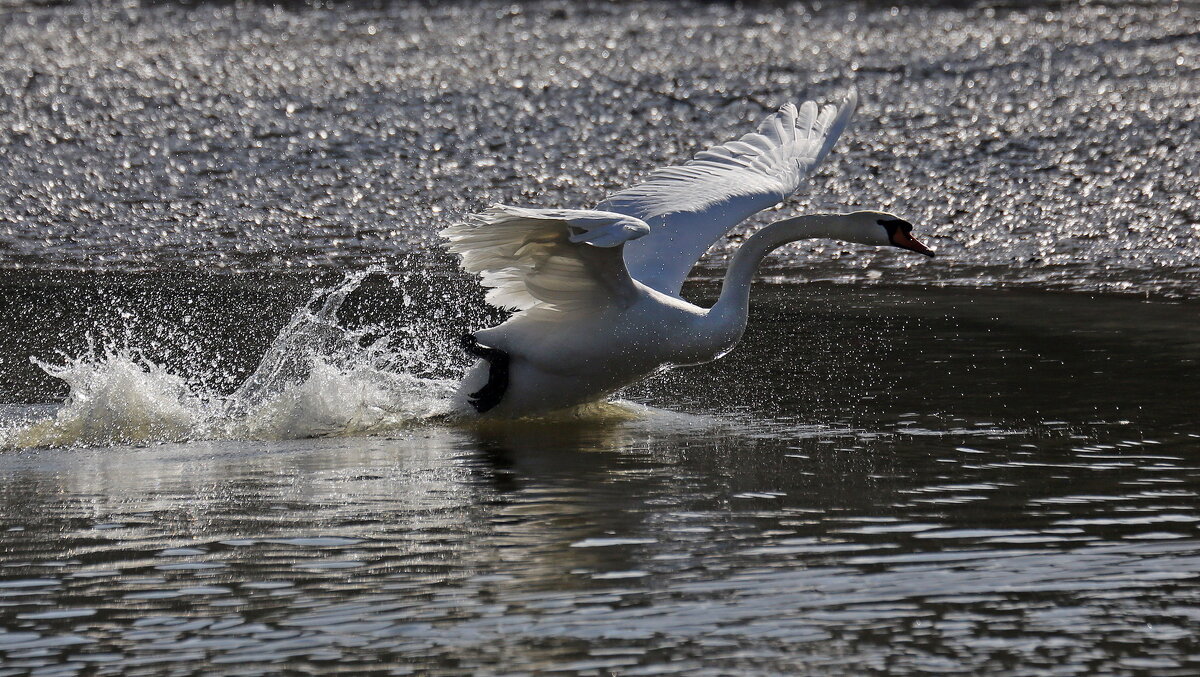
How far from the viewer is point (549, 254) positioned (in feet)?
24.9

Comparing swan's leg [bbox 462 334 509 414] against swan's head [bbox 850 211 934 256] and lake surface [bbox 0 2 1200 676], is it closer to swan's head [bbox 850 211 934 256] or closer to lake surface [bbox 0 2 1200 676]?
lake surface [bbox 0 2 1200 676]

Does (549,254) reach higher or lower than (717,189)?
lower

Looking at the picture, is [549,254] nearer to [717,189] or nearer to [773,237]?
[773,237]

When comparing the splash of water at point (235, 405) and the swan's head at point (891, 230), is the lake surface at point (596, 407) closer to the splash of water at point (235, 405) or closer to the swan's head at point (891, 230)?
the splash of water at point (235, 405)

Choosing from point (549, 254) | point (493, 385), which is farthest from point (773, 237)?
point (493, 385)

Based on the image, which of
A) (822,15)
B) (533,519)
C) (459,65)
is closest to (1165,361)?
(533,519)

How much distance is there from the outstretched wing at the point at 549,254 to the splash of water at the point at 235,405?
602 millimetres

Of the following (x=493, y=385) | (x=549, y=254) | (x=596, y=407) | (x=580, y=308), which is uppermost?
(x=549, y=254)

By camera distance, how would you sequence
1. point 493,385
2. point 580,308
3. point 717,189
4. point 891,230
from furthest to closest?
point 717,189 → point 891,230 → point 493,385 → point 580,308

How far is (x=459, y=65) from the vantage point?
61.0 feet

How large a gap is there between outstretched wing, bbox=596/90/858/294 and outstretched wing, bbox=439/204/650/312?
0.88 m

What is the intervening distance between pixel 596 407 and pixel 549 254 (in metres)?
1.01

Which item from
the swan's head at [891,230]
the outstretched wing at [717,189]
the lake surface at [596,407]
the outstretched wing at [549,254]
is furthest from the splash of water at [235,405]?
A: the swan's head at [891,230]

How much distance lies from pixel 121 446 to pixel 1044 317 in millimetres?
5433
